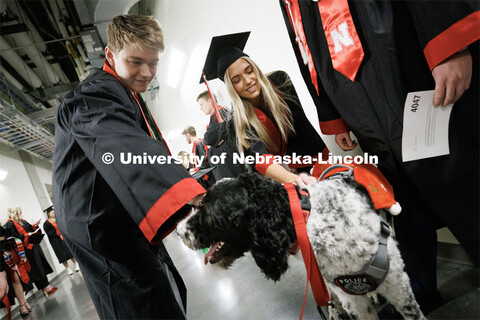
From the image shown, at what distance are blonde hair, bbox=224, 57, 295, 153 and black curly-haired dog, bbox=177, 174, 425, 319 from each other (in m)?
0.67

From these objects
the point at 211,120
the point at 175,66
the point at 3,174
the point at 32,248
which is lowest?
the point at 32,248

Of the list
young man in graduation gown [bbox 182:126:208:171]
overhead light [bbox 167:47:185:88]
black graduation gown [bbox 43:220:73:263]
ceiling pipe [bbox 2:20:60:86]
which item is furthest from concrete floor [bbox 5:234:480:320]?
ceiling pipe [bbox 2:20:60:86]

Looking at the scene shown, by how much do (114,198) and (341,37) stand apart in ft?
3.79

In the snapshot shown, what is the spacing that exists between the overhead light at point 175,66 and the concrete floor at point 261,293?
8.86ft

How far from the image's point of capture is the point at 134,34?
105cm

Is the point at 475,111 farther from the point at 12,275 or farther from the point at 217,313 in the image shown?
the point at 12,275

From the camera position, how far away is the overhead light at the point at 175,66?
11.5ft

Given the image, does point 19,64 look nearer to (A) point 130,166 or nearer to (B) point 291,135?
(B) point 291,135

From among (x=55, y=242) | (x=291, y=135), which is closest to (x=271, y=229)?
(x=291, y=135)

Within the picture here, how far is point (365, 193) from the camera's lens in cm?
116

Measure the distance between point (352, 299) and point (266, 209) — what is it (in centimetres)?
64

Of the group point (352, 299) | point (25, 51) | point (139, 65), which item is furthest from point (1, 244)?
point (352, 299)

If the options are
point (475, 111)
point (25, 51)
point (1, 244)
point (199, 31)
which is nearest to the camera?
point (475, 111)

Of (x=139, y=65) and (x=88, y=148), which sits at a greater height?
(x=139, y=65)
